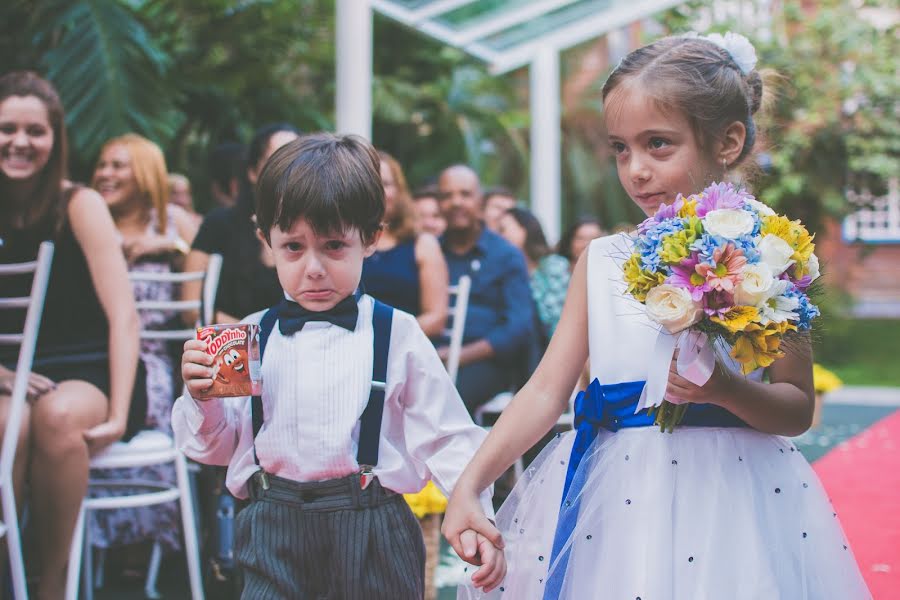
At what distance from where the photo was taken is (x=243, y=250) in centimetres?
409

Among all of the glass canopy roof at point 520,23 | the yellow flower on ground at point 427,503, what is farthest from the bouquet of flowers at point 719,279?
the glass canopy roof at point 520,23

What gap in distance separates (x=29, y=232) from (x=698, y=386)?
2844 millimetres

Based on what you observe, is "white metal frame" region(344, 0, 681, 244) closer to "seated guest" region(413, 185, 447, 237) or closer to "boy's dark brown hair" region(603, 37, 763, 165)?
"seated guest" region(413, 185, 447, 237)

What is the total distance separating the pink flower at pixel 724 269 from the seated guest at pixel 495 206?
6.38 meters

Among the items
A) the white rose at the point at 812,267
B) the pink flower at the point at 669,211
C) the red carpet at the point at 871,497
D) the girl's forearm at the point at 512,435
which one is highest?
the pink flower at the point at 669,211

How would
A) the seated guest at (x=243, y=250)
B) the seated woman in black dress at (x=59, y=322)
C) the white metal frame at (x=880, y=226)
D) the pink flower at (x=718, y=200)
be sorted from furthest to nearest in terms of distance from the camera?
1. the white metal frame at (x=880, y=226)
2. the seated guest at (x=243, y=250)
3. the seated woman in black dress at (x=59, y=322)
4. the pink flower at (x=718, y=200)

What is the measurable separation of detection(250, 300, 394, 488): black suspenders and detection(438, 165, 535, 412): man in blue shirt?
3.32m

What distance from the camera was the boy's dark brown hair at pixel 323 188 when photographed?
7.42 feet

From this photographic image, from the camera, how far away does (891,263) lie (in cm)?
2142

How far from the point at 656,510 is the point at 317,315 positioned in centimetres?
85

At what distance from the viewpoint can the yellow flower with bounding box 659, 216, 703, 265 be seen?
5.89 ft

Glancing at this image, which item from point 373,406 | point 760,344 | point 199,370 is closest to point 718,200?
point 760,344

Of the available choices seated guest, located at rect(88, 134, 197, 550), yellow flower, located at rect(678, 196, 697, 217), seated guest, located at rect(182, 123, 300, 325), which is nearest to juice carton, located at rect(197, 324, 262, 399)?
yellow flower, located at rect(678, 196, 697, 217)

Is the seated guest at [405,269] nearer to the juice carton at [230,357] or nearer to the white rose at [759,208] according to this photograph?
the juice carton at [230,357]
